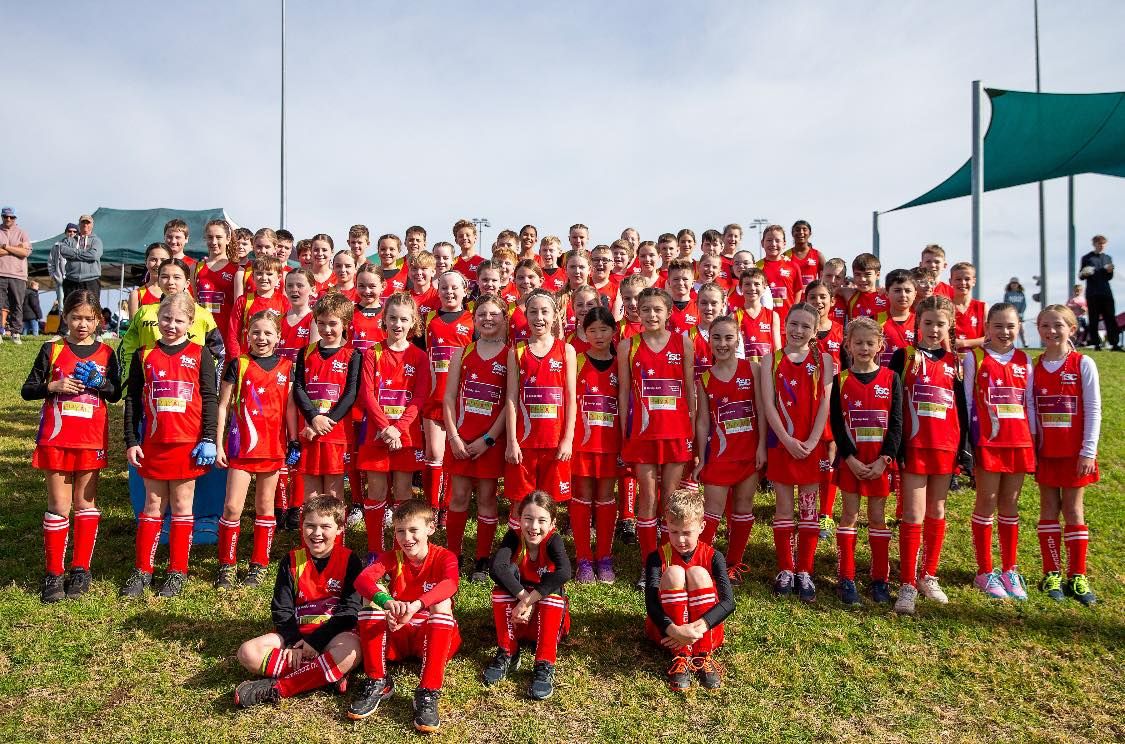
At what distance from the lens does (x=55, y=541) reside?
5027mm

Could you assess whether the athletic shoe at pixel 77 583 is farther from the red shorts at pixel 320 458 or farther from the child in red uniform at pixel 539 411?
the child in red uniform at pixel 539 411

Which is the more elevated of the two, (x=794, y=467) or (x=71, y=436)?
(x=71, y=436)

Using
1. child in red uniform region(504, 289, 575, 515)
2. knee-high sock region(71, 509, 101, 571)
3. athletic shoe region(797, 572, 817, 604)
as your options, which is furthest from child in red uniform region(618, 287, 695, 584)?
knee-high sock region(71, 509, 101, 571)

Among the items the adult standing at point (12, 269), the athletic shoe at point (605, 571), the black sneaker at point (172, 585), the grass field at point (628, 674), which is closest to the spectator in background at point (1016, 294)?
the grass field at point (628, 674)

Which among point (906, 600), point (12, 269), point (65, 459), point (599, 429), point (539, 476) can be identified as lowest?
point (906, 600)

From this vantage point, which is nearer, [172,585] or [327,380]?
[172,585]

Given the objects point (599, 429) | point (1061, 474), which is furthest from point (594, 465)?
point (1061, 474)

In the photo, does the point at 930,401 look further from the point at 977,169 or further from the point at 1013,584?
the point at 977,169

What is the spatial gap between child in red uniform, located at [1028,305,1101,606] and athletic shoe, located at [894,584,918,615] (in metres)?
1.11

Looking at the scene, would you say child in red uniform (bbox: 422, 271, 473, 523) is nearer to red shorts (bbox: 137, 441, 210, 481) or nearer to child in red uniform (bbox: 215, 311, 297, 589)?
Answer: child in red uniform (bbox: 215, 311, 297, 589)

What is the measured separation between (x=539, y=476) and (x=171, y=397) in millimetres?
2551

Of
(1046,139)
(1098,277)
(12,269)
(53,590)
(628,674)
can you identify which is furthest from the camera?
(1098,277)

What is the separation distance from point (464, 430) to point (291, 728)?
2230 mm

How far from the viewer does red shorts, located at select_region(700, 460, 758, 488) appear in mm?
5262
